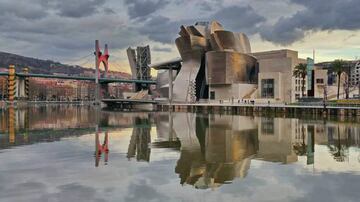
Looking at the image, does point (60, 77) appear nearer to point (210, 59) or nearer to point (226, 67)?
point (210, 59)

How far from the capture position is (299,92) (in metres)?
103

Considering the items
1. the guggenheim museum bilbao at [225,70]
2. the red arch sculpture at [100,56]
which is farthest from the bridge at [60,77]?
the guggenheim museum bilbao at [225,70]

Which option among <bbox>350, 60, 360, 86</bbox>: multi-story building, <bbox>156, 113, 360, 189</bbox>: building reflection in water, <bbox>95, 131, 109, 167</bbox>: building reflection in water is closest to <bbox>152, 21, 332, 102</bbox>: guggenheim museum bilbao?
<bbox>156, 113, 360, 189</bbox>: building reflection in water

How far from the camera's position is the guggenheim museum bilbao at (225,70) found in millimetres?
93500

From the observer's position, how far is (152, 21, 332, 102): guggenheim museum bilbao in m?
93.5

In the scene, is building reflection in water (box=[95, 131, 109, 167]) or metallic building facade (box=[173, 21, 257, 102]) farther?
metallic building facade (box=[173, 21, 257, 102])

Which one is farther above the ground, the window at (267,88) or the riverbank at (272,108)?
the window at (267,88)

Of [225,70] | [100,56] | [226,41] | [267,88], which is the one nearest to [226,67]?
[225,70]

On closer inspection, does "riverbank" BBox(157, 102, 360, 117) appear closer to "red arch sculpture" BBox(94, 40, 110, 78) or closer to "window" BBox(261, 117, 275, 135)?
"window" BBox(261, 117, 275, 135)

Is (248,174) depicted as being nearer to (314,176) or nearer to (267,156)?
(314,176)

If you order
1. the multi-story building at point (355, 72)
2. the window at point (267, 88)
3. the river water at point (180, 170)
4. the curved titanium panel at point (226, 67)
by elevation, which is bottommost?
the river water at point (180, 170)

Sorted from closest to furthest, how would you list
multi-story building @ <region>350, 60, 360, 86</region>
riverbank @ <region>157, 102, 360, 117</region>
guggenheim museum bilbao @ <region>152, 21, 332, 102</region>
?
1. riverbank @ <region>157, 102, 360, 117</region>
2. guggenheim museum bilbao @ <region>152, 21, 332, 102</region>
3. multi-story building @ <region>350, 60, 360, 86</region>

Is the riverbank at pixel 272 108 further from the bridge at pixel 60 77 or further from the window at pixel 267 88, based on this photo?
the bridge at pixel 60 77

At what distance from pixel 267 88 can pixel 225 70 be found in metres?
10.6
